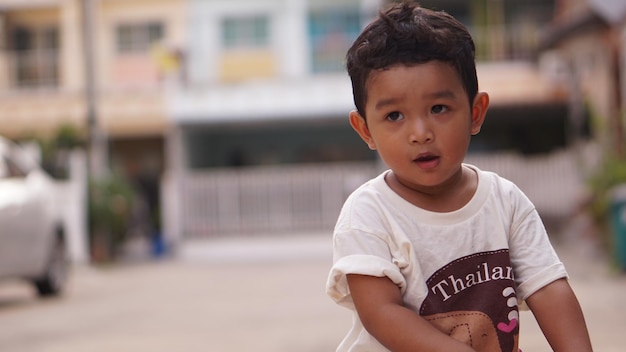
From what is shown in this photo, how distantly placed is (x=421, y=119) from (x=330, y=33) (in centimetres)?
2504

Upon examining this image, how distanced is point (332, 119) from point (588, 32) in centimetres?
1035

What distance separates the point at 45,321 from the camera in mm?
8688

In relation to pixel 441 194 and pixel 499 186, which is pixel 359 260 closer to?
pixel 441 194

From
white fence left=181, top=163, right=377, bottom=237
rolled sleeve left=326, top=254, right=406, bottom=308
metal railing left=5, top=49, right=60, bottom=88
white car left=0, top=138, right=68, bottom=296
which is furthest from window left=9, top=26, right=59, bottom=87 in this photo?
rolled sleeve left=326, top=254, right=406, bottom=308

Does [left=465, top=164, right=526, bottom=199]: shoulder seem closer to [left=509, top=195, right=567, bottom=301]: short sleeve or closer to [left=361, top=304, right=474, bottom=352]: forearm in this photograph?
[left=509, top=195, right=567, bottom=301]: short sleeve

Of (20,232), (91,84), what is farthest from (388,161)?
(91,84)

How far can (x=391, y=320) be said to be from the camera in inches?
88.2

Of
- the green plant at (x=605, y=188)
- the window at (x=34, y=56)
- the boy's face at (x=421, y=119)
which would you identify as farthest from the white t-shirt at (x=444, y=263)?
the window at (x=34, y=56)

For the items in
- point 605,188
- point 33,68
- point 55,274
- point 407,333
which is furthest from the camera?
point 33,68

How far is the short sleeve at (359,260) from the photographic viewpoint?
228cm

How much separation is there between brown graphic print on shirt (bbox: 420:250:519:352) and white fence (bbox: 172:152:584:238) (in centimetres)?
1639

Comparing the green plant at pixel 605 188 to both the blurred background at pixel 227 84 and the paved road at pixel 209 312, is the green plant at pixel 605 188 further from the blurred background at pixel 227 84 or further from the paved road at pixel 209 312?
the blurred background at pixel 227 84

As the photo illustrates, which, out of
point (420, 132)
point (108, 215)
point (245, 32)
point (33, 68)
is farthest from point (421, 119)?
point (33, 68)

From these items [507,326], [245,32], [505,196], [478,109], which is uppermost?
[245,32]
